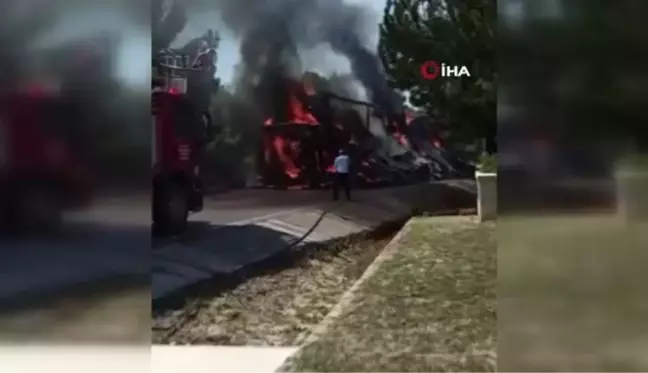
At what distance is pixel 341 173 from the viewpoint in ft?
9.46

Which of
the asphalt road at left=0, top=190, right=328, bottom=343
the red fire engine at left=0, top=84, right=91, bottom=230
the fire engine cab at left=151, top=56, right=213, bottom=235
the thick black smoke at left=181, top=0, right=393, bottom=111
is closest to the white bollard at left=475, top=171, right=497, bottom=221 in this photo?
the thick black smoke at left=181, top=0, right=393, bottom=111

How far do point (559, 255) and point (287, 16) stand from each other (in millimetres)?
1226

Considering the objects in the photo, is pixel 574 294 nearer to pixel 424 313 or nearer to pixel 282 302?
pixel 424 313

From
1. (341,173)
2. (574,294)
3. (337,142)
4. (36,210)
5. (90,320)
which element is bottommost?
(90,320)

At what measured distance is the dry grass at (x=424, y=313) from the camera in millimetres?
2816

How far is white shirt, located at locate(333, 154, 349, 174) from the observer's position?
288cm

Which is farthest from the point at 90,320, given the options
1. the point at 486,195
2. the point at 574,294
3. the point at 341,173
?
the point at 574,294

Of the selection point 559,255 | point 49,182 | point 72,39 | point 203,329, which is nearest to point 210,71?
point 72,39

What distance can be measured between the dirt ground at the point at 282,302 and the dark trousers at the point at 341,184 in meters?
0.19

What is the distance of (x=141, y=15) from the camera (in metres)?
2.90

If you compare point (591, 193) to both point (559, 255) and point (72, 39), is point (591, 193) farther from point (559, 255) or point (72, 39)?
point (72, 39)

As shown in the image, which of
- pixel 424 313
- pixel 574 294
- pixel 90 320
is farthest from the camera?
pixel 90 320

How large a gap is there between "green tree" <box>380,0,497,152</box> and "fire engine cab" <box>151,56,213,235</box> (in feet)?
2.26

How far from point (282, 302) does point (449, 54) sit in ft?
A: 3.46
